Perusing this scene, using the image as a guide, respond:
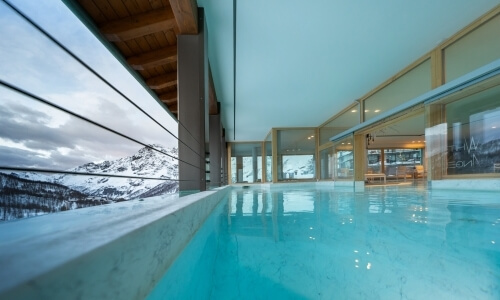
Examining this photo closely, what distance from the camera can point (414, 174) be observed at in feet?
33.6

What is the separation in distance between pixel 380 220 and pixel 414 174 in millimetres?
11075

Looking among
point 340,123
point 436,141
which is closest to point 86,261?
point 436,141

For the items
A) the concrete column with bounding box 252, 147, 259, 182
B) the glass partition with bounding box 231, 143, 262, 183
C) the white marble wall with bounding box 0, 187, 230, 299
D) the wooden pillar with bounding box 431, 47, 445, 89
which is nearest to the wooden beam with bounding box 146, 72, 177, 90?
the white marble wall with bounding box 0, 187, 230, 299

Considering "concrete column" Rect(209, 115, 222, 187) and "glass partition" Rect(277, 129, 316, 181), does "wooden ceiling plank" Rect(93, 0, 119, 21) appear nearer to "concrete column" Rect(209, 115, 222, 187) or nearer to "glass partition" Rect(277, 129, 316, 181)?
"concrete column" Rect(209, 115, 222, 187)

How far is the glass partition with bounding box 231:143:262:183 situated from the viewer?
10430 mm

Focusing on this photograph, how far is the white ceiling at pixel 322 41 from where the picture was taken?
94.4 inches

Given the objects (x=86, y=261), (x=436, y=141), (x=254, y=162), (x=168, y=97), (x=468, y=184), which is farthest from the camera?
(x=254, y=162)

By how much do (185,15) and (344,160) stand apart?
5.36 m

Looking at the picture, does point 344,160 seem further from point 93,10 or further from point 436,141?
point 93,10

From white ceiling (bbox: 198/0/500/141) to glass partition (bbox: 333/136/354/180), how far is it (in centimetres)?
141

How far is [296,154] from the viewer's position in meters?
8.80

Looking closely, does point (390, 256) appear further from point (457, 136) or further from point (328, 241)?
point (457, 136)

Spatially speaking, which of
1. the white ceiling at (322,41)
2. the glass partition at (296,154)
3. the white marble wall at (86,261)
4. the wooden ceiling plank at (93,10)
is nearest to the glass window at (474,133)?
the white ceiling at (322,41)

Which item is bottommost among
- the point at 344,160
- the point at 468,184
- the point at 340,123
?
the point at 468,184
